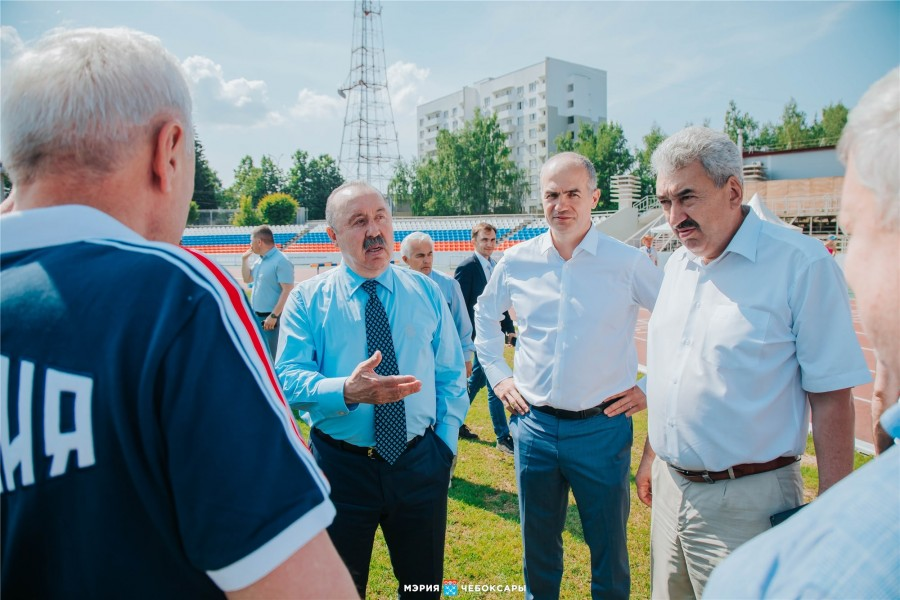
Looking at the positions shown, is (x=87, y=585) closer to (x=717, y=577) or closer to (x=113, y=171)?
(x=113, y=171)

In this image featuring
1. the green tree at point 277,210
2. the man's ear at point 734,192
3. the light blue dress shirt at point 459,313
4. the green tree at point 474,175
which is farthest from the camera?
the green tree at point 474,175

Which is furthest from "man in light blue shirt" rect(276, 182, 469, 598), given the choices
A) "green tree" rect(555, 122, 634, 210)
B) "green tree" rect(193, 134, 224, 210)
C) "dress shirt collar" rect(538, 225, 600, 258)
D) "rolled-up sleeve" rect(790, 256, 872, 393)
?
"green tree" rect(193, 134, 224, 210)

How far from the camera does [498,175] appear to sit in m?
63.3

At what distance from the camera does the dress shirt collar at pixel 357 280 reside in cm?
279

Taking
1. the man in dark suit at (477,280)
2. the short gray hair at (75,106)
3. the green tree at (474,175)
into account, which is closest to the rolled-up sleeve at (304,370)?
the short gray hair at (75,106)

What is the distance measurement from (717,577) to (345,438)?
206 cm

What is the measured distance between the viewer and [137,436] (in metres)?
0.77

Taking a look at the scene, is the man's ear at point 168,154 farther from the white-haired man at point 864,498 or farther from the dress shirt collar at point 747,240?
the dress shirt collar at point 747,240

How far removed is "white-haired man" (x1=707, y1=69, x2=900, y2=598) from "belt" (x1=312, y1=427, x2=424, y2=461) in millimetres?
1971

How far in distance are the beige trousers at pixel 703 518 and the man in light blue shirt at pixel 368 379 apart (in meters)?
1.07

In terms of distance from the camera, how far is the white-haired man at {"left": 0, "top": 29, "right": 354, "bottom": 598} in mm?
745

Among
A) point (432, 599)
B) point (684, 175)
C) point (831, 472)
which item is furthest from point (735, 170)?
point (432, 599)

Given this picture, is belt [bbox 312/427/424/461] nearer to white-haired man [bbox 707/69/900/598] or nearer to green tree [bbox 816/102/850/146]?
white-haired man [bbox 707/69/900/598]

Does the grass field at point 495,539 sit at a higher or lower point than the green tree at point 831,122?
lower
